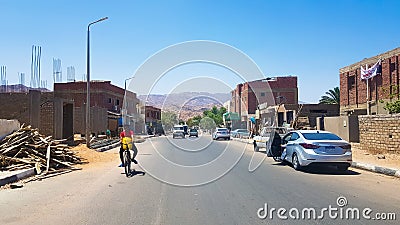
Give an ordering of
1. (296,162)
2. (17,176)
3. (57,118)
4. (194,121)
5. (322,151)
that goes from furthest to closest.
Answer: (194,121) → (57,118) → (296,162) → (322,151) → (17,176)

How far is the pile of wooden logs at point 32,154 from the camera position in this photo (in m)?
15.5

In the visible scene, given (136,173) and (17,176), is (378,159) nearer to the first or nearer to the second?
(136,173)

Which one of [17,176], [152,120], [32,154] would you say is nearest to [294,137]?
[17,176]

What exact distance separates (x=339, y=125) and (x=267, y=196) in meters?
21.7

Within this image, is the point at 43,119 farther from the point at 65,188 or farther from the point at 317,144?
the point at 317,144

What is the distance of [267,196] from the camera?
9.66 meters

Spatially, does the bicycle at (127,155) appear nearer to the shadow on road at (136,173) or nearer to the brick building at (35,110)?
the shadow on road at (136,173)

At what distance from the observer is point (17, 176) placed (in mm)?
13273

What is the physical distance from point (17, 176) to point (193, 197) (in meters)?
6.60

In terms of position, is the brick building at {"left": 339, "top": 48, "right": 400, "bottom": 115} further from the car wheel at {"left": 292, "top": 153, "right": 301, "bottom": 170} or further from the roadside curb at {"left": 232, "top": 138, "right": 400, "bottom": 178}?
the car wheel at {"left": 292, "top": 153, "right": 301, "bottom": 170}

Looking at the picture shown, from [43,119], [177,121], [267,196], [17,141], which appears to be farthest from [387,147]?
[177,121]

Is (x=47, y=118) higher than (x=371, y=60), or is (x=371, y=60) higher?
(x=371, y=60)

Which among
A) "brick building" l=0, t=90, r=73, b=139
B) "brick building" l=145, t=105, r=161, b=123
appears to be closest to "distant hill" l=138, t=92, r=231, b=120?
"brick building" l=0, t=90, r=73, b=139

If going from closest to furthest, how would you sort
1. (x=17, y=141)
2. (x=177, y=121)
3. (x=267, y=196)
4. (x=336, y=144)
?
1. (x=267, y=196)
2. (x=336, y=144)
3. (x=17, y=141)
4. (x=177, y=121)
